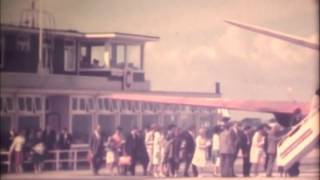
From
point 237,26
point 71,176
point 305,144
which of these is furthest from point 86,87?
point 305,144

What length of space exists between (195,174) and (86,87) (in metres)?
1.14

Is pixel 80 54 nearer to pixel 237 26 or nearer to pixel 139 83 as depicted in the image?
pixel 139 83

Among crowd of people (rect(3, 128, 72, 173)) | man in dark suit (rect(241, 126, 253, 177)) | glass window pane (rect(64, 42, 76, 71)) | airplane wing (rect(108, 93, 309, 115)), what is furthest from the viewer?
glass window pane (rect(64, 42, 76, 71))

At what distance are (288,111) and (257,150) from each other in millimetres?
405

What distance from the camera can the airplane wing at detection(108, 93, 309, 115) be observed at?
654 cm

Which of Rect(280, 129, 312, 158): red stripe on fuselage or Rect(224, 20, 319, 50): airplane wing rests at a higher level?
Rect(224, 20, 319, 50): airplane wing

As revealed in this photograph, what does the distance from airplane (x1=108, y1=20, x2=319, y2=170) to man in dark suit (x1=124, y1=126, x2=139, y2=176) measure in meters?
0.33

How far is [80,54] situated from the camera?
6891mm

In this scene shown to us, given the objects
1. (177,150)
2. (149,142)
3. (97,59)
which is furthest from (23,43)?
(177,150)

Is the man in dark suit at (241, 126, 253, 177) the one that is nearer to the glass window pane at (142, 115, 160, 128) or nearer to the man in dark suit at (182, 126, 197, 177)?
the man in dark suit at (182, 126, 197, 177)

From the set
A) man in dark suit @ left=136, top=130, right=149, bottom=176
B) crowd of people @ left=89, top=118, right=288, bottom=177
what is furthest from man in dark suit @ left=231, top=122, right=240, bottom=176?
man in dark suit @ left=136, top=130, right=149, bottom=176

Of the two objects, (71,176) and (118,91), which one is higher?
(118,91)

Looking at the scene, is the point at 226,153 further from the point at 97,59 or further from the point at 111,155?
the point at 97,59

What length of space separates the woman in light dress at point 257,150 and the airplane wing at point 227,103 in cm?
18
